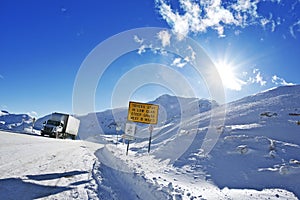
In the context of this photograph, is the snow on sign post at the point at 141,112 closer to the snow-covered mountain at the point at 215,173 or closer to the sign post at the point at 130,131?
the sign post at the point at 130,131

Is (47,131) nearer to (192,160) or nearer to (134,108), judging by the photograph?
(134,108)

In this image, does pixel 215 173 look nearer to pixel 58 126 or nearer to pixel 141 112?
pixel 141 112

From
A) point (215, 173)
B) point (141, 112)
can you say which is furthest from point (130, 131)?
point (215, 173)

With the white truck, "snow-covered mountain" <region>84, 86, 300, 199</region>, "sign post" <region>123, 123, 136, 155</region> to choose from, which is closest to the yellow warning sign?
"sign post" <region>123, 123, 136, 155</region>

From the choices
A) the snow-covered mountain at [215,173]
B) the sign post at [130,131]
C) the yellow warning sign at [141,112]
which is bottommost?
the snow-covered mountain at [215,173]

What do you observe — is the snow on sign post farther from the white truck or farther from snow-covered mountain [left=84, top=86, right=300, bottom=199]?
the white truck

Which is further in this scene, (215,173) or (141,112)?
(141,112)

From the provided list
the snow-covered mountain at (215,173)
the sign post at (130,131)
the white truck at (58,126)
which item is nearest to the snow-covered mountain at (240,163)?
the snow-covered mountain at (215,173)

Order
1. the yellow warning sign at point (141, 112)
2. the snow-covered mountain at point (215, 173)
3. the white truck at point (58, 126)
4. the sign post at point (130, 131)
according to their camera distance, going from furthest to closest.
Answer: the white truck at point (58, 126) → the sign post at point (130, 131) → the yellow warning sign at point (141, 112) → the snow-covered mountain at point (215, 173)

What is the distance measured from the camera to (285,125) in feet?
87.8

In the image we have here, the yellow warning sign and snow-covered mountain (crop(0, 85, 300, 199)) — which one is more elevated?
the yellow warning sign

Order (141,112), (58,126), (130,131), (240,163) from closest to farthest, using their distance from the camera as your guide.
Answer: (240,163)
(141,112)
(130,131)
(58,126)

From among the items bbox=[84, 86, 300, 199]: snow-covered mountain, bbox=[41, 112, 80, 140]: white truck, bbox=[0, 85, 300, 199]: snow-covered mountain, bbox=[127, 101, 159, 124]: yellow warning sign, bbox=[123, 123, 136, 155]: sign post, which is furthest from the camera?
bbox=[41, 112, 80, 140]: white truck

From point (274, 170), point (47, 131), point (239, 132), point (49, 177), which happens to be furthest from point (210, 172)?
point (47, 131)
